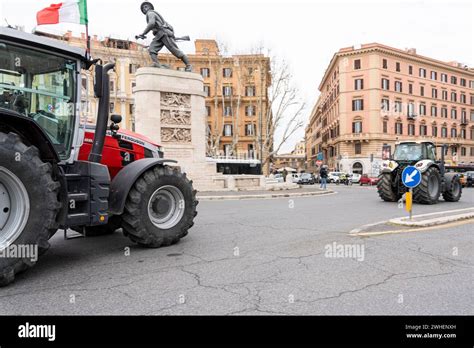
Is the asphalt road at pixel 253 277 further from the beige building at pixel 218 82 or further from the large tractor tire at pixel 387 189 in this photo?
the beige building at pixel 218 82

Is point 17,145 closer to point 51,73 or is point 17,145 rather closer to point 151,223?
point 51,73

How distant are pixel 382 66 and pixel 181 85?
51.7 meters

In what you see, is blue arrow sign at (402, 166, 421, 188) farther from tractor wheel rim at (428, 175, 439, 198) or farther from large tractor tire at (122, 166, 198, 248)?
tractor wheel rim at (428, 175, 439, 198)

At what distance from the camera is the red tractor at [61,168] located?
4.36 meters

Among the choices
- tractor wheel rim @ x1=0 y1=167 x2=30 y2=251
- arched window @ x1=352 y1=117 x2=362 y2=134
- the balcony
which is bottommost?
tractor wheel rim @ x1=0 y1=167 x2=30 y2=251

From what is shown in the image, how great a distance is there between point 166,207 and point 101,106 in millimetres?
1904

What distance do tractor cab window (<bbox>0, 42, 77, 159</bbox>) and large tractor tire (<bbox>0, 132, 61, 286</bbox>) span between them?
615 millimetres

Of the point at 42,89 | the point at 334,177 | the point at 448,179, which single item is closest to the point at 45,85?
the point at 42,89

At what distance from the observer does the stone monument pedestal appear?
20.0m

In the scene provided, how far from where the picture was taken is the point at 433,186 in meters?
14.7

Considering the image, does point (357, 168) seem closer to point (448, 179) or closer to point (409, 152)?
point (448, 179)

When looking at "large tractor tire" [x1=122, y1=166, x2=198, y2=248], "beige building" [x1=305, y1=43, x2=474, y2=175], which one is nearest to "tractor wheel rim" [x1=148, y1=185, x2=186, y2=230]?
"large tractor tire" [x1=122, y1=166, x2=198, y2=248]
